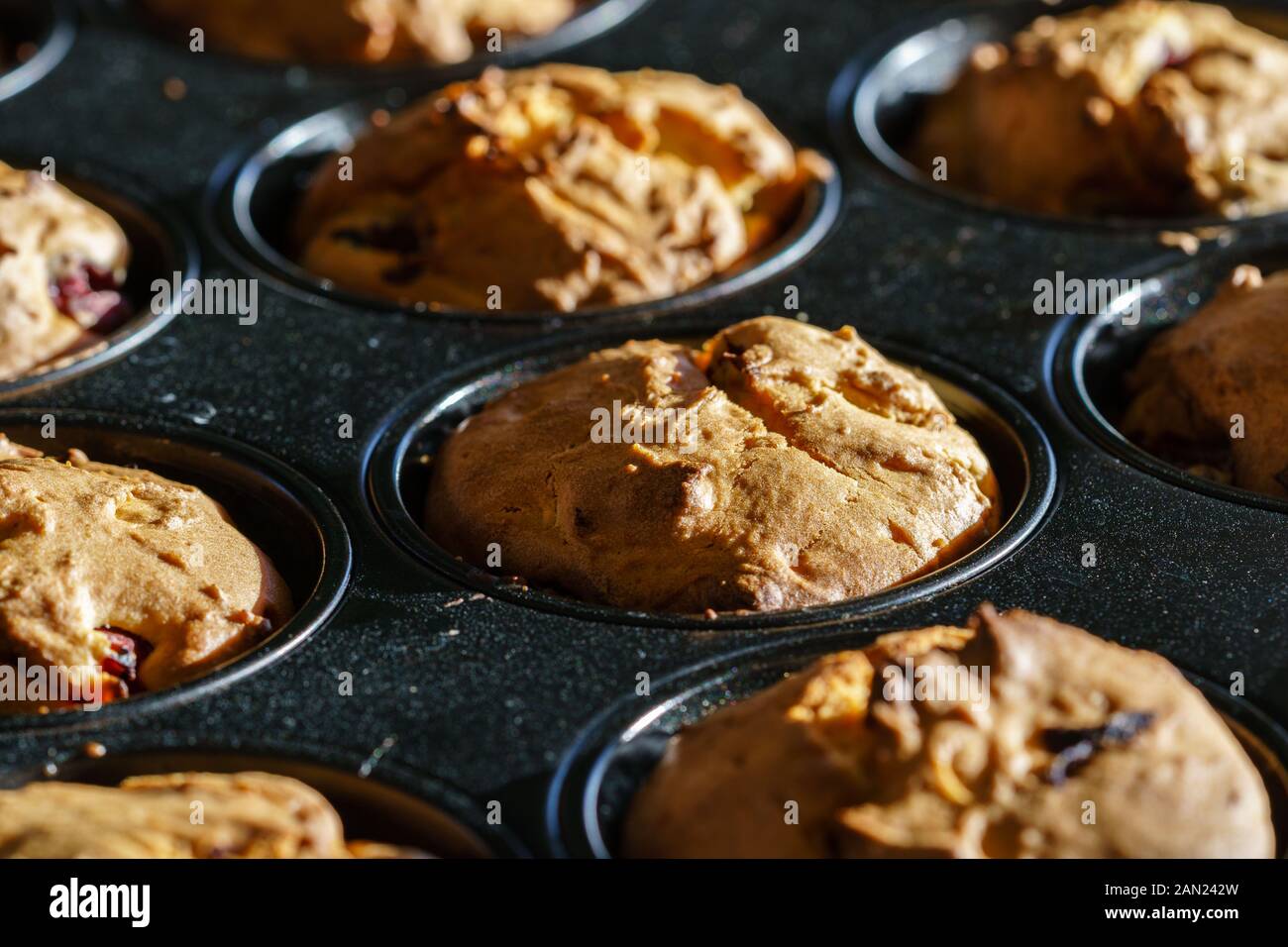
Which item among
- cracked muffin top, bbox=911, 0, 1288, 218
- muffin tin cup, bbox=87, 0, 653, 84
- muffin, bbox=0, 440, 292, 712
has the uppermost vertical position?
muffin tin cup, bbox=87, 0, 653, 84

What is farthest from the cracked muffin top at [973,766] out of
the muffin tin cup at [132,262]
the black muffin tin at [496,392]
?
the muffin tin cup at [132,262]

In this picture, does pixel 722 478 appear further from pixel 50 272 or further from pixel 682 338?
pixel 50 272

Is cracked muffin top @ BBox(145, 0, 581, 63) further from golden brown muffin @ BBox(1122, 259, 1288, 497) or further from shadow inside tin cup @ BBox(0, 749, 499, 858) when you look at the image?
shadow inside tin cup @ BBox(0, 749, 499, 858)

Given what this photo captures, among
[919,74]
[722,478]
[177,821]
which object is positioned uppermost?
[919,74]

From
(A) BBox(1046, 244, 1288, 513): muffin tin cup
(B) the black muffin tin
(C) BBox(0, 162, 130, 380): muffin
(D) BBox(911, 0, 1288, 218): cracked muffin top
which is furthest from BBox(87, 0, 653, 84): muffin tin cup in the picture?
(A) BBox(1046, 244, 1288, 513): muffin tin cup

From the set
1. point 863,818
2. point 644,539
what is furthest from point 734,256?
point 863,818

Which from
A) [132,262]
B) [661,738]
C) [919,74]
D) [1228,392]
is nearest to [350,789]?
[661,738]
